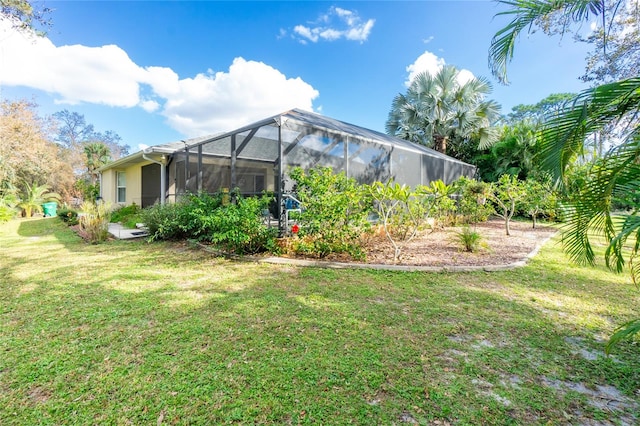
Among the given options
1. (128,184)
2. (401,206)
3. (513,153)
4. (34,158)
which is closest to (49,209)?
(34,158)

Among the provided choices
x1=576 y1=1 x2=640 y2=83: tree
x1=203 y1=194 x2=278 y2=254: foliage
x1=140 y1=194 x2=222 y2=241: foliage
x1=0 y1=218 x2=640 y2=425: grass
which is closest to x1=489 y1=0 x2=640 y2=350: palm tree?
x1=0 y1=218 x2=640 y2=425: grass

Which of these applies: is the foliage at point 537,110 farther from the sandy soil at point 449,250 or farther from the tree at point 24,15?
the tree at point 24,15

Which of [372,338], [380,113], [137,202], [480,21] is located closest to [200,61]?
[137,202]

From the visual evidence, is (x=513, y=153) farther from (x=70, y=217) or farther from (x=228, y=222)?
(x=70, y=217)

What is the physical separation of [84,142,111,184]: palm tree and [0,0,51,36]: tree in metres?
20.0

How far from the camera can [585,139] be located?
2488 mm

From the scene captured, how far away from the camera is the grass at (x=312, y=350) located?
5.67ft

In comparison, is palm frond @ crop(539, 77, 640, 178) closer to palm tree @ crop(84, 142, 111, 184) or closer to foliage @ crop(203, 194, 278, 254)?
foliage @ crop(203, 194, 278, 254)

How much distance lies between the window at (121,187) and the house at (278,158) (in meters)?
3.94

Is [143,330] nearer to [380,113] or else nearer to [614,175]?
[614,175]

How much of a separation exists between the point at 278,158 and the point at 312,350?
434 centimetres

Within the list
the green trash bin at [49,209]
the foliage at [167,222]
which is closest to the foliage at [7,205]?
the green trash bin at [49,209]

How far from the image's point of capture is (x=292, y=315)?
302 centimetres

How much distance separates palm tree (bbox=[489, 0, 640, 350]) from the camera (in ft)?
6.57
